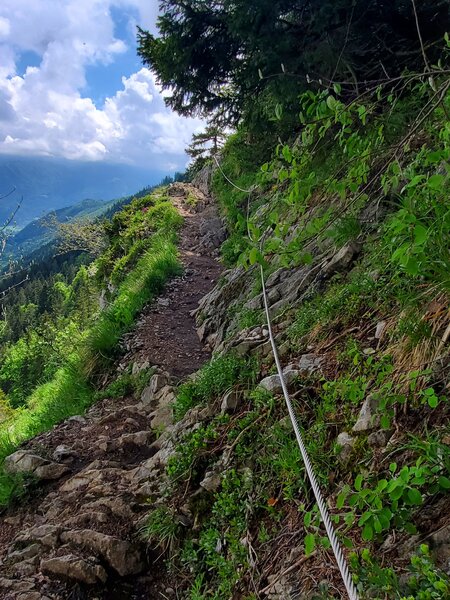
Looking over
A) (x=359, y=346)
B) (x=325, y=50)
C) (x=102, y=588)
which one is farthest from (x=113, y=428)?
(x=325, y=50)

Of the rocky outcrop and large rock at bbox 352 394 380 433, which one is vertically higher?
the rocky outcrop

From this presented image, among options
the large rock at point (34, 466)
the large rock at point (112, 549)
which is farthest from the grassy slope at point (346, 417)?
the large rock at point (34, 466)

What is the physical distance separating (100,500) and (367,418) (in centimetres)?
250

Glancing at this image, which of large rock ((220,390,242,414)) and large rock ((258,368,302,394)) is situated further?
large rock ((220,390,242,414))

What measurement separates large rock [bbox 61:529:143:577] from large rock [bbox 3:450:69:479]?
43.8 inches

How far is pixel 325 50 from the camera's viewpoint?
539 centimetres

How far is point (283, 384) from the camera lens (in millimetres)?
2557

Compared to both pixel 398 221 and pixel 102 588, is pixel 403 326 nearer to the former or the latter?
pixel 398 221

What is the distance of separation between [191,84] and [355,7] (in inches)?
119

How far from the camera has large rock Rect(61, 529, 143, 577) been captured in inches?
112

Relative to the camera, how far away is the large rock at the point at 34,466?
4062mm

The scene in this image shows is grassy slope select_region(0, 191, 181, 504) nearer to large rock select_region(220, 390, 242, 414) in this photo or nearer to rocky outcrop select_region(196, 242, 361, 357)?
rocky outcrop select_region(196, 242, 361, 357)

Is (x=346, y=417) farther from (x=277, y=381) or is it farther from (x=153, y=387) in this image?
(x=153, y=387)

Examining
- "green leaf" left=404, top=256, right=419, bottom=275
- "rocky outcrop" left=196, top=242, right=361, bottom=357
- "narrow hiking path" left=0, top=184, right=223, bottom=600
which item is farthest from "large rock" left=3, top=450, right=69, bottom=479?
"green leaf" left=404, top=256, right=419, bottom=275
